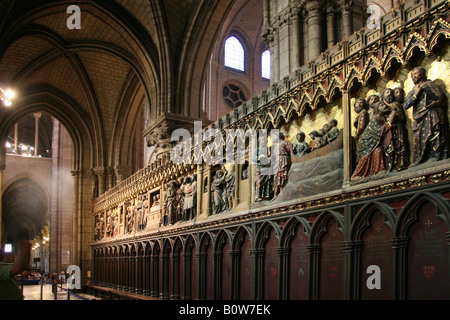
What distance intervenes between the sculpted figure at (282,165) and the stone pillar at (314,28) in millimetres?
2318

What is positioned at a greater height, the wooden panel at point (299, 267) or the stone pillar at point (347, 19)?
the stone pillar at point (347, 19)

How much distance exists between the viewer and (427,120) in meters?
6.47

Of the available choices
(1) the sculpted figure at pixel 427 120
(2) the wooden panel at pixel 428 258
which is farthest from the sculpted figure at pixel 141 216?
(1) the sculpted figure at pixel 427 120

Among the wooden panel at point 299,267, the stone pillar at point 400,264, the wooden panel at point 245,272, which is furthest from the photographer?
the wooden panel at point 245,272

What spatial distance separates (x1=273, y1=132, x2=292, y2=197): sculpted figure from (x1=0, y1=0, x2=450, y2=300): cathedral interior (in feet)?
0.10

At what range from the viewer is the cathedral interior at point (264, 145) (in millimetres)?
6680

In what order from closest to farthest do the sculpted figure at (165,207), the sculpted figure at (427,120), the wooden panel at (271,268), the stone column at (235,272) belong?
the sculpted figure at (427,120), the wooden panel at (271,268), the stone column at (235,272), the sculpted figure at (165,207)

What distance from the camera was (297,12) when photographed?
35.5ft

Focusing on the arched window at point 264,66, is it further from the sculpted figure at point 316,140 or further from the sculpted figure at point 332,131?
the sculpted figure at point 332,131

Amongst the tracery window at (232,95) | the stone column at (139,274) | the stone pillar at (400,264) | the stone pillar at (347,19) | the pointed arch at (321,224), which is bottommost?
the stone column at (139,274)

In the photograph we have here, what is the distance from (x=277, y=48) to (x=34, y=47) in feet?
41.5

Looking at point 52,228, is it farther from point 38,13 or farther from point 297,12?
point 297,12

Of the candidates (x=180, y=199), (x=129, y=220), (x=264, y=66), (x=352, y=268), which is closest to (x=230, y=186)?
(x=180, y=199)

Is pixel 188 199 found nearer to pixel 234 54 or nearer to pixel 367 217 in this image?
pixel 367 217
